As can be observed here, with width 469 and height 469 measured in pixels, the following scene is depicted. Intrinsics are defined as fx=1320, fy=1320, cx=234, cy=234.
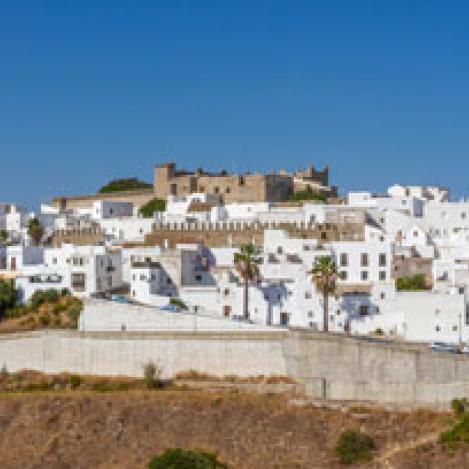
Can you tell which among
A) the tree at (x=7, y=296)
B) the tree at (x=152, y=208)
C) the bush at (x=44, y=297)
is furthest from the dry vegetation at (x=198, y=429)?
the tree at (x=152, y=208)

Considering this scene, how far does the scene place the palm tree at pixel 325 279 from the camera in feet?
161

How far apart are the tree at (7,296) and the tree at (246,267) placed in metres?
9.79

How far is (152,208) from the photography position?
7562 cm

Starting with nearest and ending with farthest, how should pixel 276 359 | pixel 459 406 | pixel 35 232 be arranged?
pixel 459 406, pixel 276 359, pixel 35 232

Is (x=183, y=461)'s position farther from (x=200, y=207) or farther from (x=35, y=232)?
(x=200, y=207)

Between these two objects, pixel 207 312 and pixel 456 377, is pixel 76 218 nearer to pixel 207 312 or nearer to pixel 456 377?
pixel 207 312

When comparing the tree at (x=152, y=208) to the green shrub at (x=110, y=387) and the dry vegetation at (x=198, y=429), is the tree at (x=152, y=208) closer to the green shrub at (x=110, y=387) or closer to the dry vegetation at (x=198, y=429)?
the green shrub at (x=110, y=387)

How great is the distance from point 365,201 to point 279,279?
Result: 1888cm

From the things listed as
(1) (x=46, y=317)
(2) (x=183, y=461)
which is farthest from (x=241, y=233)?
(2) (x=183, y=461)

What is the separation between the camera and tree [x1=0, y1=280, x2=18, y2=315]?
54.8 m

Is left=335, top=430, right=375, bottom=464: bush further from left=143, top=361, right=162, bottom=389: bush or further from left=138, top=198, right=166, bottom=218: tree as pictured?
left=138, top=198, right=166, bottom=218: tree

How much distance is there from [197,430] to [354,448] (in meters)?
5.22

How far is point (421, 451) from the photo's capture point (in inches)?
1449

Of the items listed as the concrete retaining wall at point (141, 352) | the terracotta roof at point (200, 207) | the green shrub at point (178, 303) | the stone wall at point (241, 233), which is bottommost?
the concrete retaining wall at point (141, 352)
